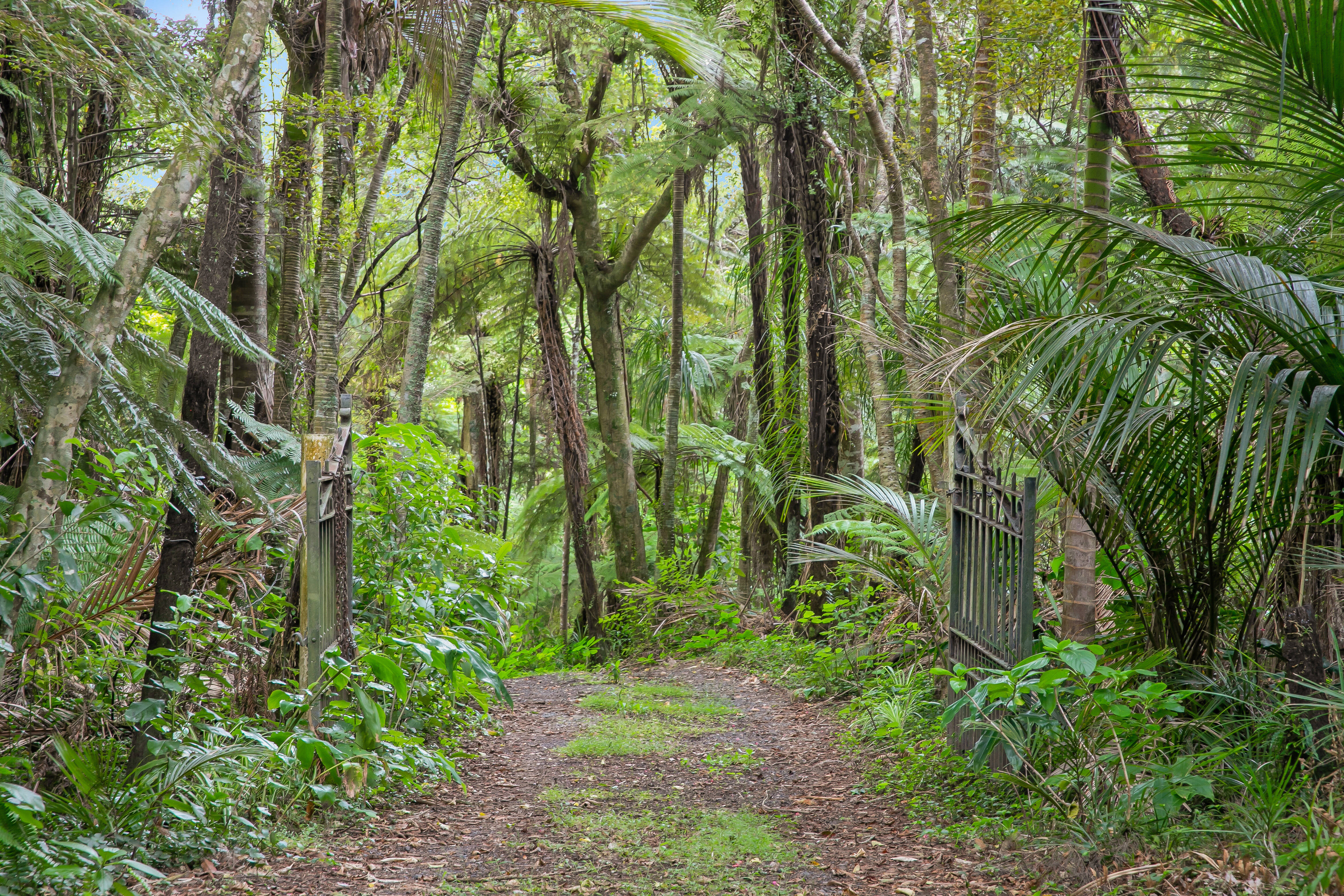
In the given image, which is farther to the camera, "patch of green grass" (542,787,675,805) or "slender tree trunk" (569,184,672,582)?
"slender tree trunk" (569,184,672,582)

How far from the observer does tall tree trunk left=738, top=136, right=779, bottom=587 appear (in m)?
9.64

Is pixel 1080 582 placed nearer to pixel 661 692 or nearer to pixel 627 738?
pixel 627 738

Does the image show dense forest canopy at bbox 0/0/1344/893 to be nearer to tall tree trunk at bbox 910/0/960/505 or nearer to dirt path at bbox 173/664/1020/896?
tall tree trunk at bbox 910/0/960/505

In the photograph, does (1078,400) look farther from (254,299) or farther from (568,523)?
(568,523)

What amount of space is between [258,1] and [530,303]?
23.9 ft

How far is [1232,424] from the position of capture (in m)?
2.64

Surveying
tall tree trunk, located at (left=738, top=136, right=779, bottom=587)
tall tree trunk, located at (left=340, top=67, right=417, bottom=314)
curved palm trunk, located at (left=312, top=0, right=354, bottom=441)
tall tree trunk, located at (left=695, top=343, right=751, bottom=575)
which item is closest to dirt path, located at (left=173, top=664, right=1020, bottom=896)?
curved palm trunk, located at (left=312, top=0, right=354, bottom=441)

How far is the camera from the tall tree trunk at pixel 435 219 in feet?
18.8

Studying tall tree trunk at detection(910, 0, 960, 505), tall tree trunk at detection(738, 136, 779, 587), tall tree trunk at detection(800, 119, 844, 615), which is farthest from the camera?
tall tree trunk at detection(738, 136, 779, 587)

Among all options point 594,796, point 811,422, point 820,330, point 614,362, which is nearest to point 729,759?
point 594,796

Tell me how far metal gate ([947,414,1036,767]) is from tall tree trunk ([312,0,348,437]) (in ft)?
10.6

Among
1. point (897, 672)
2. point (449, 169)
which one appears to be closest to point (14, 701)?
point (449, 169)

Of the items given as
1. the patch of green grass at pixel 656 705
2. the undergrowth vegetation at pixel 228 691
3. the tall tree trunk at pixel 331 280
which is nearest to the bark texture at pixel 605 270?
the patch of green grass at pixel 656 705

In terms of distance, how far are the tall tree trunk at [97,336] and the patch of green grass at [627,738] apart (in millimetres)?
3149
